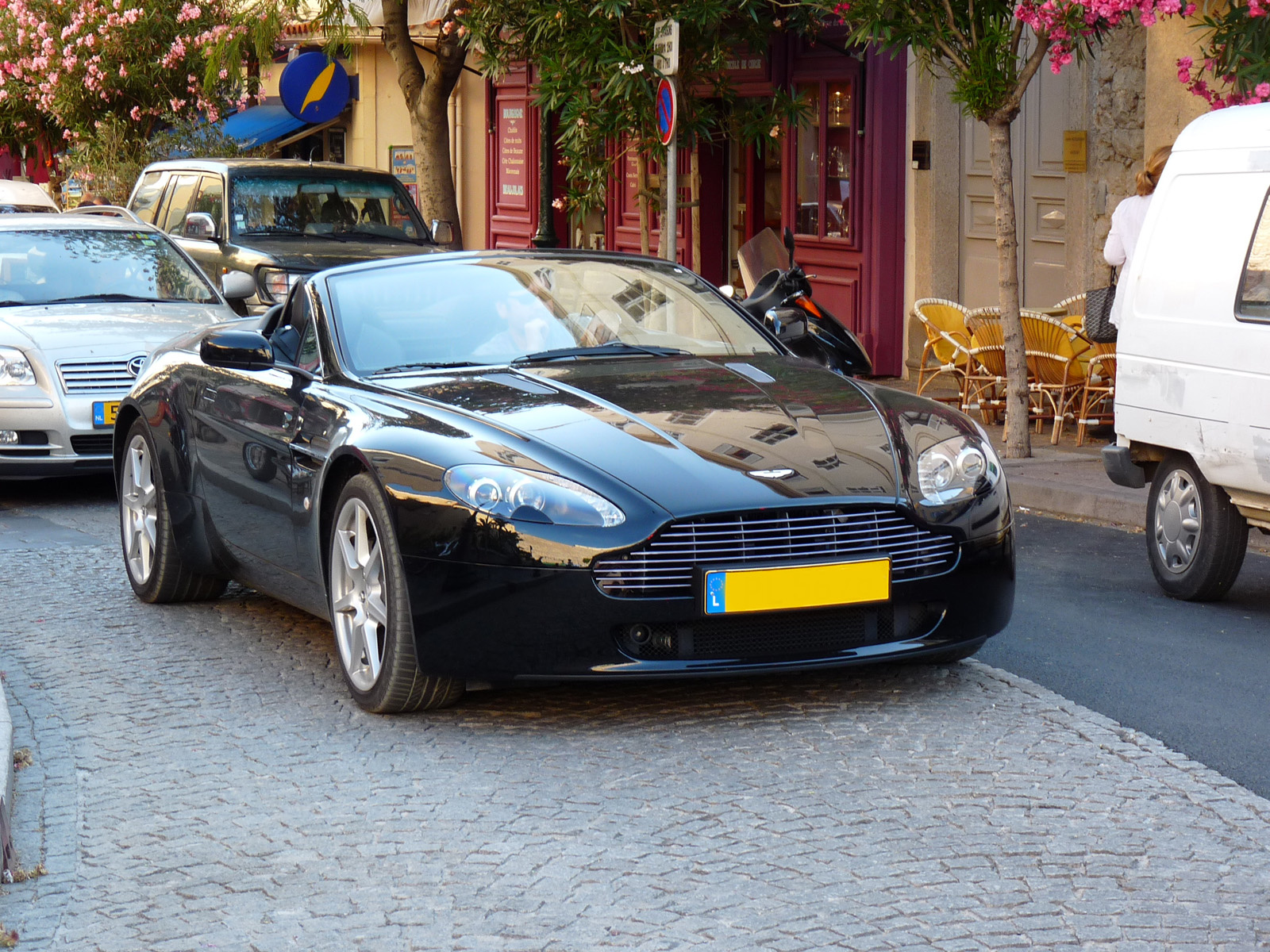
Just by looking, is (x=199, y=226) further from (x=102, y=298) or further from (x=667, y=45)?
(x=667, y=45)

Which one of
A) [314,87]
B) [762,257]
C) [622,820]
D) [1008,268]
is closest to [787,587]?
[622,820]

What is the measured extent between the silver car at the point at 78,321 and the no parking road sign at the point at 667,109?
3.75 meters

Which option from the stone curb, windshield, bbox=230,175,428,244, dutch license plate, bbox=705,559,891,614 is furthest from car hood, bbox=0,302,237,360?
dutch license plate, bbox=705,559,891,614

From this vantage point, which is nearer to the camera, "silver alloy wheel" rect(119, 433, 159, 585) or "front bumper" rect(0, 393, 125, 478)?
"silver alloy wheel" rect(119, 433, 159, 585)

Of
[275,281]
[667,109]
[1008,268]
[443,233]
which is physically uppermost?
[667,109]

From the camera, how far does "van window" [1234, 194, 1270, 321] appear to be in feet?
23.4

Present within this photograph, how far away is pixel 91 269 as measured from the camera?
1175cm

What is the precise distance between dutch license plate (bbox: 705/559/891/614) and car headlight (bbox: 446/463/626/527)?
32cm

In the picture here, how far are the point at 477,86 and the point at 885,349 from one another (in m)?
10.9

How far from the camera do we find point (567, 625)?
5324 millimetres

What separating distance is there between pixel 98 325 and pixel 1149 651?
647 centimetres

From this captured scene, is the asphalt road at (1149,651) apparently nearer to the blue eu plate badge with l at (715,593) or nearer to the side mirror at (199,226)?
the blue eu plate badge with l at (715,593)

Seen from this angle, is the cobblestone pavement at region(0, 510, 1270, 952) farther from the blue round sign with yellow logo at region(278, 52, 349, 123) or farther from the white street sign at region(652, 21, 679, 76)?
the blue round sign with yellow logo at region(278, 52, 349, 123)

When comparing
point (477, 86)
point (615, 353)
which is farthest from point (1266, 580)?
point (477, 86)
